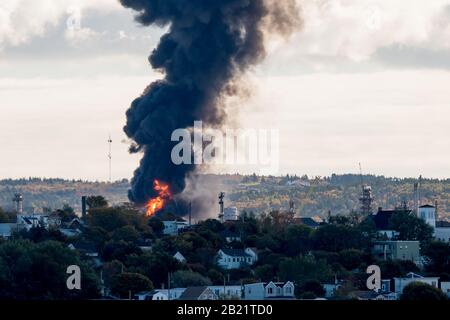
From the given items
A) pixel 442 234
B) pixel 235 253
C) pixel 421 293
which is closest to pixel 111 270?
pixel 235 253

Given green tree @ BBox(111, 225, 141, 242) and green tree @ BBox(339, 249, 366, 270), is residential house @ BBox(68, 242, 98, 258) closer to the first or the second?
green tree @ BBox(111, 225, 141, 242)

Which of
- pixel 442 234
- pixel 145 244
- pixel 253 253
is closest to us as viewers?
pixel 253 253

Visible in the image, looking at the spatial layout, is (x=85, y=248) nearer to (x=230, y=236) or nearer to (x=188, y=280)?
(x=230, y=236)

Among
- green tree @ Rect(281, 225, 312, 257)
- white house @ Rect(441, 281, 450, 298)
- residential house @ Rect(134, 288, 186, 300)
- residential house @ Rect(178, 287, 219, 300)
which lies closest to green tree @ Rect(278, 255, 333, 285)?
white house @ Rect(441, 281, 450, 298)

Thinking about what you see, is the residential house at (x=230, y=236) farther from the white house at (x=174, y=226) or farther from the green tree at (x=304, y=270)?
the green tree at (x=304, y=270)

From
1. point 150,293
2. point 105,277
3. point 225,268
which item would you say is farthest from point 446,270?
point 150,293
